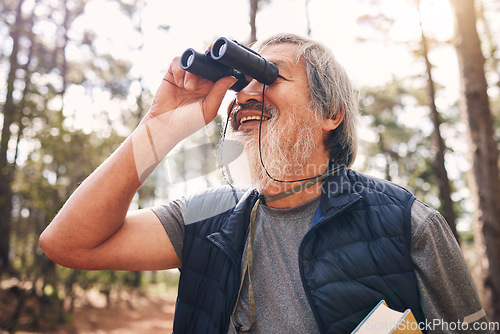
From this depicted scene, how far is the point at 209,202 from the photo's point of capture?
5.82 ft

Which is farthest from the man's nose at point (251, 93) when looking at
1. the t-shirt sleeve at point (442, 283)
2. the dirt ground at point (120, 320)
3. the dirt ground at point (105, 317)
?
the dirt ground at point (120, 320)

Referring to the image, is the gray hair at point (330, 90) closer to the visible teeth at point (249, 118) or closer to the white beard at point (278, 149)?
the white beard at point (278, 149)

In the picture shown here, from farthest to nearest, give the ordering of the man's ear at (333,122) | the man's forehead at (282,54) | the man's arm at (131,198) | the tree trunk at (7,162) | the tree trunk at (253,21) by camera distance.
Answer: the tree trunk at (7,162) < the tree trunk at (253,21) < the man's ear at (333,122) < the man's forehead at (282,54) < the man's arm at (131,198)

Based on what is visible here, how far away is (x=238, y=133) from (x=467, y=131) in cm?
418

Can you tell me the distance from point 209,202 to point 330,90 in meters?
0.88

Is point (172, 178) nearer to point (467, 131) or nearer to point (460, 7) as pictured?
point (467, 131)

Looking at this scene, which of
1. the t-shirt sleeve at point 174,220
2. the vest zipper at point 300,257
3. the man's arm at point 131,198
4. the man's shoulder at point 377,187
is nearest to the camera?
the vest zipper at point 300,257

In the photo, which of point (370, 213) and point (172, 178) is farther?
point (172, 178)

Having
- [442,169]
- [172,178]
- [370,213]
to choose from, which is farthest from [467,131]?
[172,178]

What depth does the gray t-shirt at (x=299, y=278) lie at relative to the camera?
1.30 meters

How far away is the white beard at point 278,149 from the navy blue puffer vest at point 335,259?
159mm

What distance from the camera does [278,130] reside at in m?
1.65

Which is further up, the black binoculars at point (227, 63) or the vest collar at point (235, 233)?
the black binoculars at point (227, 63)

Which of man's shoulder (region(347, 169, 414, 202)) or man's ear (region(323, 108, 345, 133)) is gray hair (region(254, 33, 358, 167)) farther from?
man's shoulder (region(347, 169, 414, 202))
